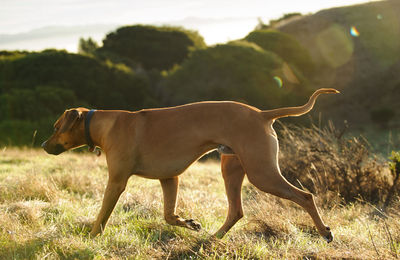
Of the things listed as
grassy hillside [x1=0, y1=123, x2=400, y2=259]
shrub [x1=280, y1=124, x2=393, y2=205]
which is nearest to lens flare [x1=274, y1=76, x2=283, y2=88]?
grassy hillside [x1=0, y1=123, x2=400, y2=259]

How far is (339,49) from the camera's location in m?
41.6

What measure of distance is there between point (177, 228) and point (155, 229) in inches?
9.5

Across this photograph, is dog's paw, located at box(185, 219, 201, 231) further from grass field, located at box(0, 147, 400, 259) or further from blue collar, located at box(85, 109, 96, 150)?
blue collar, located at box(85, 109, 96, 150)

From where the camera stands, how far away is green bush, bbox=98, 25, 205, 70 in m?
38.7

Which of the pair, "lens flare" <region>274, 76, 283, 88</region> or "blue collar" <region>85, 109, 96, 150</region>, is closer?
"blue collar" <region>85, 109, 96, 150</region>

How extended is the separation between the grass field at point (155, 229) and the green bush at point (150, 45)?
32.0 meters

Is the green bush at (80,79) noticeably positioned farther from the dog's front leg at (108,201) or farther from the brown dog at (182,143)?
the dog's front leg at (108,201)

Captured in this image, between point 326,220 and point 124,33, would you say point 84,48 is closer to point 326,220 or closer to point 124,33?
point 124,33

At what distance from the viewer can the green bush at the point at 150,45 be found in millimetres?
38688

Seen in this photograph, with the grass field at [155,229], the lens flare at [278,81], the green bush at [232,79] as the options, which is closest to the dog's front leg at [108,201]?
the grass field at [155,229]

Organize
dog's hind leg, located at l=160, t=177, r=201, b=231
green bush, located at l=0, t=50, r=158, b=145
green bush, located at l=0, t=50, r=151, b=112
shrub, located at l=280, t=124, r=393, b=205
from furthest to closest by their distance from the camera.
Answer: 1. green bush, located at l=0, t=50, r=151, b=112
2. green bush, located at l=0, t=50, r=158, b=145
3. shrub, located at l=280, t=124, r=393, b=205
4. dog's hind leg, located at l=160, t=177, r=201, b=231

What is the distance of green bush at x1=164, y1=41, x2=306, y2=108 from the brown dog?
907 inches

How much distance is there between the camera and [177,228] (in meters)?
5.04

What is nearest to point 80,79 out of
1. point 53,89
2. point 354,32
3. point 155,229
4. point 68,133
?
point 53,89
